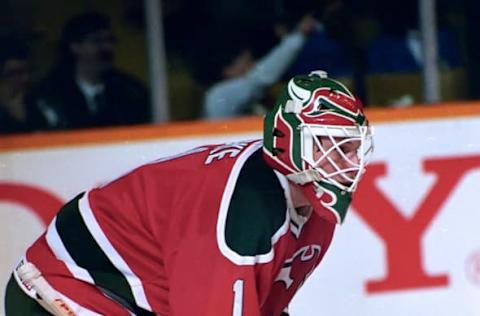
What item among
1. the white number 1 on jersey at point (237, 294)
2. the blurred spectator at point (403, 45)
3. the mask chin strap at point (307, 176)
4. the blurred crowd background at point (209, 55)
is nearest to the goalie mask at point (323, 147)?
the mask chin strap at point (307, 176)

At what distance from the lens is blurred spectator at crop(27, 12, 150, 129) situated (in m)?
4.79

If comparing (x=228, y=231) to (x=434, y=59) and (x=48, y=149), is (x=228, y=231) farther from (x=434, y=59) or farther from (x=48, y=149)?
(x=434, y=59)

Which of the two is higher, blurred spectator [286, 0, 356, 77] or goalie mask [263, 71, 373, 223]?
goalie mask [263, 71, 373, 223]

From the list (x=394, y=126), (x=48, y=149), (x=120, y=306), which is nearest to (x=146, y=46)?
(x=48, y=149)

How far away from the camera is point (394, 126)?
464 cm

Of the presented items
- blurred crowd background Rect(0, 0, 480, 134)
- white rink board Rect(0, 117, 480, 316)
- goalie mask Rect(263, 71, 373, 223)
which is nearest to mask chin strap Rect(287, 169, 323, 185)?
goalie mask Rect(263, 71, 373, 223)

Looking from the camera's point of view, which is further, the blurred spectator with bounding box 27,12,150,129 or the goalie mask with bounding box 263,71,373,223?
the blurred spectator with bounding box 27,12,150,129

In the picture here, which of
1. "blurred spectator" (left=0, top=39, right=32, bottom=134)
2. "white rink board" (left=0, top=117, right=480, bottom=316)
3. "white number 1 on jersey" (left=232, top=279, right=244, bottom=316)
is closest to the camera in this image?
"white number 1 on jersey" (left=232, top=279, right=244, bottom=316)

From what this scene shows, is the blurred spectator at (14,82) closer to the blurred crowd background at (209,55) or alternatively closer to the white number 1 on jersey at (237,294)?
the blurred crowd background at (209,55)

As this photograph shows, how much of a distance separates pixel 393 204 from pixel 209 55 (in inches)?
31.8

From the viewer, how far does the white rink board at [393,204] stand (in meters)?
4.58

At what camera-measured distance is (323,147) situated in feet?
9.02

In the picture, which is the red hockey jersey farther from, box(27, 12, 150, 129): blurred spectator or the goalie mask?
box(27, 12, 150, 129): blurred spectator

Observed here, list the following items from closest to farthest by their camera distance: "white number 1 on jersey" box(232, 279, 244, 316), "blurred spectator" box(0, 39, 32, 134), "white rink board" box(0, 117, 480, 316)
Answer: "white number 1 on jersey" box(232, 279, 244, 316), "white rink board" box(0, 117, 480, 316), "blurred spectator" box(0, 39, 32, 134)
